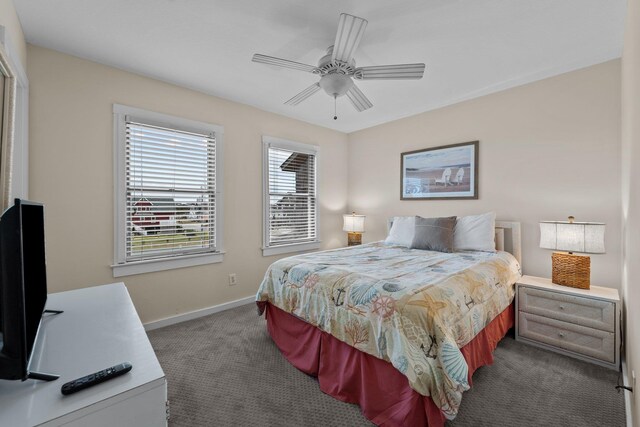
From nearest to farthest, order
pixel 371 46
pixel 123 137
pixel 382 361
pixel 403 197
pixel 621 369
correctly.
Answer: pixel 382 361
pixel 621 369
pixel 371 46
pixel 123 137
pixel 403 197

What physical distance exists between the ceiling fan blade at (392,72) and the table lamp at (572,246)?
1.79 m

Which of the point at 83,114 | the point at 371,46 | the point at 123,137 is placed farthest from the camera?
the point at 123,137

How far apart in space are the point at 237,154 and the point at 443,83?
2.44m

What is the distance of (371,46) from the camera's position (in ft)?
7.33

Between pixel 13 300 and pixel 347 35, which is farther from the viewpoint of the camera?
pixel 347 35

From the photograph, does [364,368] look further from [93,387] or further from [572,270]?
[572,270]

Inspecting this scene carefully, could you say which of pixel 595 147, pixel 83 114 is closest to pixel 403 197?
pixel 595 147

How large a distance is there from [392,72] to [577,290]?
2.30 meters

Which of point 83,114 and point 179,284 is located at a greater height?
point 83,114

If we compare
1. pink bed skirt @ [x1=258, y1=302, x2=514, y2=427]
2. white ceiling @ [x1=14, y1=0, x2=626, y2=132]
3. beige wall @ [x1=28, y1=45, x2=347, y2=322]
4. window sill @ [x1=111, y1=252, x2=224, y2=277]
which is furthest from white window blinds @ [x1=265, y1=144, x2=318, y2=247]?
pink bed skirt @ [x1=258, y1=302, x2=514, y2=427]

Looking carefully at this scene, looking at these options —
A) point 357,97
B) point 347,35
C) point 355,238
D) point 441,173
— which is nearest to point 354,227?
point 355,238

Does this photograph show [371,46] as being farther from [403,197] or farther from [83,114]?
[83,114]

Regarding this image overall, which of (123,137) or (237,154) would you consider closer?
(123,137)

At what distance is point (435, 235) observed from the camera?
2990mm
